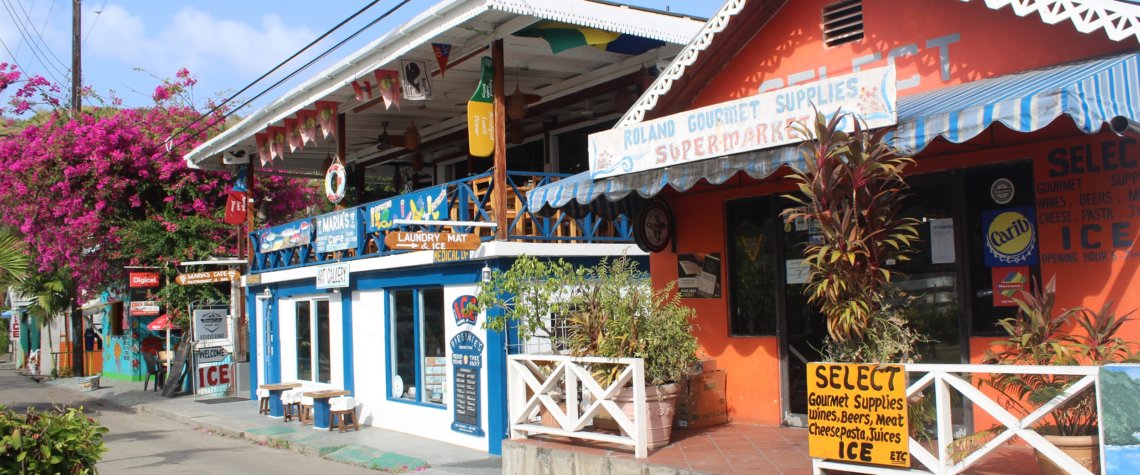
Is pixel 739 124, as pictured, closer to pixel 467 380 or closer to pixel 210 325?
pixel 467 380

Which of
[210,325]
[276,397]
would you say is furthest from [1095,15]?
[210,325]

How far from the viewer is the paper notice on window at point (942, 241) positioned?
8.05 metres

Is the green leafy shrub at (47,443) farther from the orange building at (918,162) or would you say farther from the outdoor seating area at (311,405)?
the outdoor seating area at (311,405)

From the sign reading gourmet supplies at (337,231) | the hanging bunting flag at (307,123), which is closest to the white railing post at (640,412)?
the sign reading gourmet supplies at (337,231)

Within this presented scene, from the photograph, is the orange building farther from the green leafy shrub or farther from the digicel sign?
the digicel sign

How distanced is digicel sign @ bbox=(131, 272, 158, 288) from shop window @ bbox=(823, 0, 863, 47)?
1820 centimetres

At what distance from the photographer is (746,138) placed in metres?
7.86

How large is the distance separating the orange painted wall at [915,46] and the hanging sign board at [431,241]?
336 centimetres

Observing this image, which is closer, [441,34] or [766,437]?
[766,437]

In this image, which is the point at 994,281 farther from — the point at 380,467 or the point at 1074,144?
the point at 380,467

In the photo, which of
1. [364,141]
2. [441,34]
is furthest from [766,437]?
[364,141]

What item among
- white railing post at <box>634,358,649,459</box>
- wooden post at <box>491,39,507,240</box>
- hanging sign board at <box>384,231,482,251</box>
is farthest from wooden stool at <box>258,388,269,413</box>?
white railing post at <box>634,358,649,459</box>

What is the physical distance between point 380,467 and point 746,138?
21.8ft

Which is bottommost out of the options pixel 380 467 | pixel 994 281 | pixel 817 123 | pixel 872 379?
pixel 380 467
